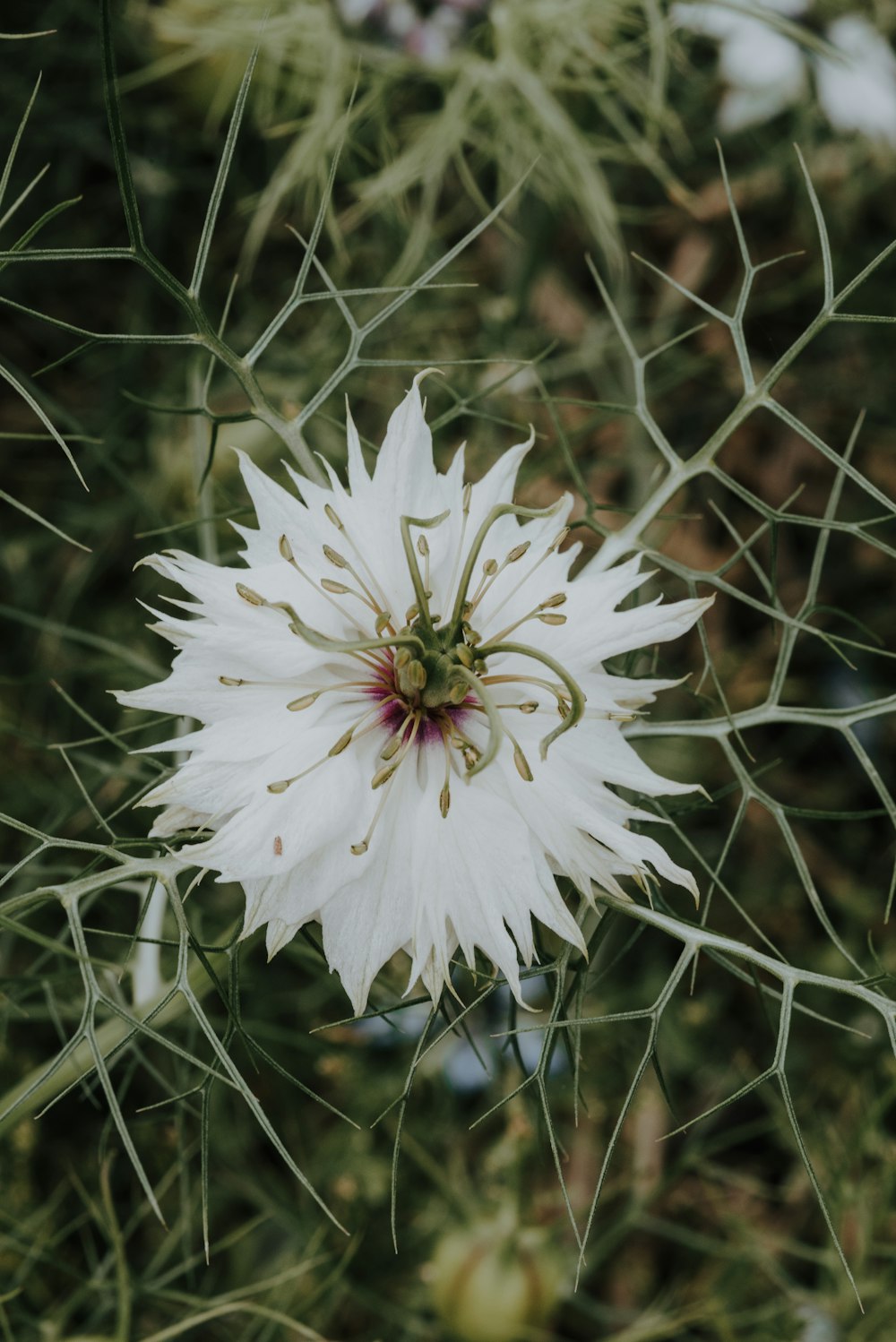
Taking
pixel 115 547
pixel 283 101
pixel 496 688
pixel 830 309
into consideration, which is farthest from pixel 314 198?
pixel 496 688

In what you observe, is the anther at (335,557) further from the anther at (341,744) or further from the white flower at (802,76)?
the white flower at (802,76)

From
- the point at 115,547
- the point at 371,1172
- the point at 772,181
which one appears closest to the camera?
the point at 371,1172

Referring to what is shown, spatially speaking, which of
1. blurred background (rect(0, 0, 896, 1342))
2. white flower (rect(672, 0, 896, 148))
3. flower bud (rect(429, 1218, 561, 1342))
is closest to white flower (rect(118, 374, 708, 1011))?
blurred background (rect(0, 0, 896, 1342))

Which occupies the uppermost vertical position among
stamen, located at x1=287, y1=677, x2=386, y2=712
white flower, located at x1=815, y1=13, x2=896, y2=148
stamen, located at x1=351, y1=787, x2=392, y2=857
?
white flower, located at x1=815, y1=13, x2=896, y2=148

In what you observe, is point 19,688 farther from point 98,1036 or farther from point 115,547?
point 98,1036

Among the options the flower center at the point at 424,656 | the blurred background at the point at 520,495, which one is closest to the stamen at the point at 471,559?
the flower center at the point at 424,656

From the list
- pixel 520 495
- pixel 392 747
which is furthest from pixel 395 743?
pixel 520 495

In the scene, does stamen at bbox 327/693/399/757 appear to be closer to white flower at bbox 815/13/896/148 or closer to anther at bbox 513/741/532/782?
anther at bbox 513/741/532/782
